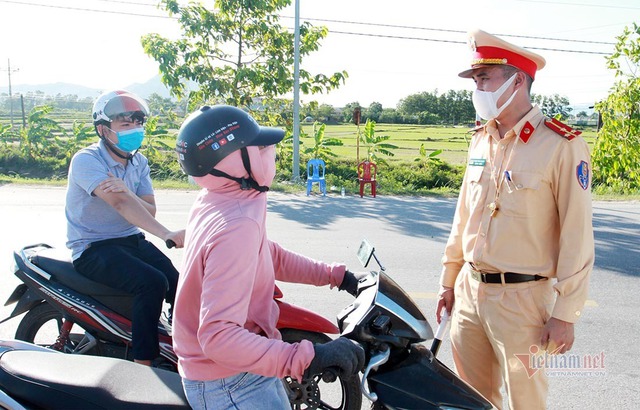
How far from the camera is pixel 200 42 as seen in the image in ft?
51.0

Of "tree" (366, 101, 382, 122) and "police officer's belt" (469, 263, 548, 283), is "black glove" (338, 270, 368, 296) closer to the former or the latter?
"police officer's belt" (469, 263, 548, 283)

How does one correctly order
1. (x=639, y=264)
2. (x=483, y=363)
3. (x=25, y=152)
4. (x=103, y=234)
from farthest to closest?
(x=25, y=152)
(x=639, y=264)
(x=103, y=234)
(x=483, y=363)

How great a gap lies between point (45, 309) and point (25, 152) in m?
A: 15.7

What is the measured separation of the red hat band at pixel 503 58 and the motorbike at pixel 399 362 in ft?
3.81

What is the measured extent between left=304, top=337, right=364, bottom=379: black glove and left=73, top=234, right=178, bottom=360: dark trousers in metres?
1.71

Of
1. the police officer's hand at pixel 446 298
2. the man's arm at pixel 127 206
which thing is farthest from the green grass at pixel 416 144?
the police officer's hand at pixel 446 298

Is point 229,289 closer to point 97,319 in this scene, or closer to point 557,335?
point 557,335

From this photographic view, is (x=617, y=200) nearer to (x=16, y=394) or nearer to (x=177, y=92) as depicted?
(x=177, y=92)

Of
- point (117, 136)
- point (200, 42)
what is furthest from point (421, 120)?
point (117, 136)

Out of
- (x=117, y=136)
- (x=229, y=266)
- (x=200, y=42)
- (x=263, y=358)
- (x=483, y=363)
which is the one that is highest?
(x=200, y=42)

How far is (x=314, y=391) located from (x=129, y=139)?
6.39 feet

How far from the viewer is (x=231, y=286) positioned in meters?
1.94

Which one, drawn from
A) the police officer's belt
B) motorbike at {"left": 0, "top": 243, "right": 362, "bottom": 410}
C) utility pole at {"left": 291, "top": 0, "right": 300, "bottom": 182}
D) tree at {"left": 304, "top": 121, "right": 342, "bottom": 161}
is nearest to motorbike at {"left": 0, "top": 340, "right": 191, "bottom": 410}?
motorbike at {"left": 0, "top": 243, "right": 362, "bottom": 410}

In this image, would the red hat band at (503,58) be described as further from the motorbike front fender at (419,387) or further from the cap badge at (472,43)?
the motorbike front fender at (419,387)
